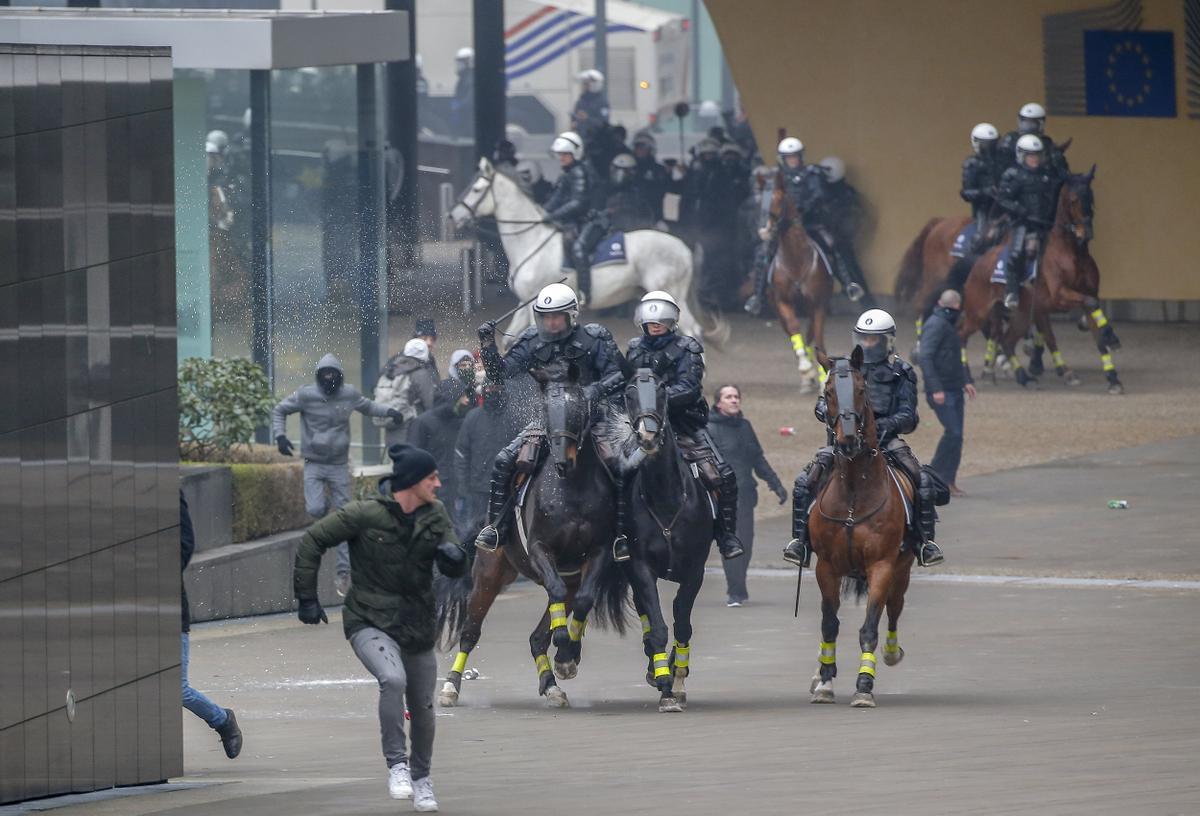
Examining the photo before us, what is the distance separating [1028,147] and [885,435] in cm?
1581

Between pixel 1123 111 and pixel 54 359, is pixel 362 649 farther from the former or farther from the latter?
pixel 1123 111

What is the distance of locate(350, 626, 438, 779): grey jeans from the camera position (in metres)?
9.45

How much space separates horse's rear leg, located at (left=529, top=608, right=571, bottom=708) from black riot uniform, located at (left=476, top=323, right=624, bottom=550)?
565 millimetres

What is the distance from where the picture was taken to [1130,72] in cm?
3419

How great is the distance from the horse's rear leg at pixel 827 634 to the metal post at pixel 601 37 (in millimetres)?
39594

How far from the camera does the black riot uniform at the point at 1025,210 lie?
28.3 m

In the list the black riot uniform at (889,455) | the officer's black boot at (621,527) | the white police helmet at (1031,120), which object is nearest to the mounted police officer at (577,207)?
the white police helmet at (1031,120)

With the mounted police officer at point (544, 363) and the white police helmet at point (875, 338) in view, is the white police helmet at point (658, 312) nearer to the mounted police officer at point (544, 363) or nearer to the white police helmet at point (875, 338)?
the mounted police officer at point (544, 363)

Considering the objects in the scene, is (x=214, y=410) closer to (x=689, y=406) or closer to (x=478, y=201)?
(x=689, y=406)

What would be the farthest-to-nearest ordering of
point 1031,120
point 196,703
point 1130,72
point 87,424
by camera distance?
1. point 1130,72
2. point 1031,120
3. point 196,703
4. point 87,424

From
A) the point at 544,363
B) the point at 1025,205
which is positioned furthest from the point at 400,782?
the point at 1025,205

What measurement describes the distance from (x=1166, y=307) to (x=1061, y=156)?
679 centimetres

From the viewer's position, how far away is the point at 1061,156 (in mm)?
28906

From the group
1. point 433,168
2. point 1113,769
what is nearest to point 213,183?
point 1113,769
